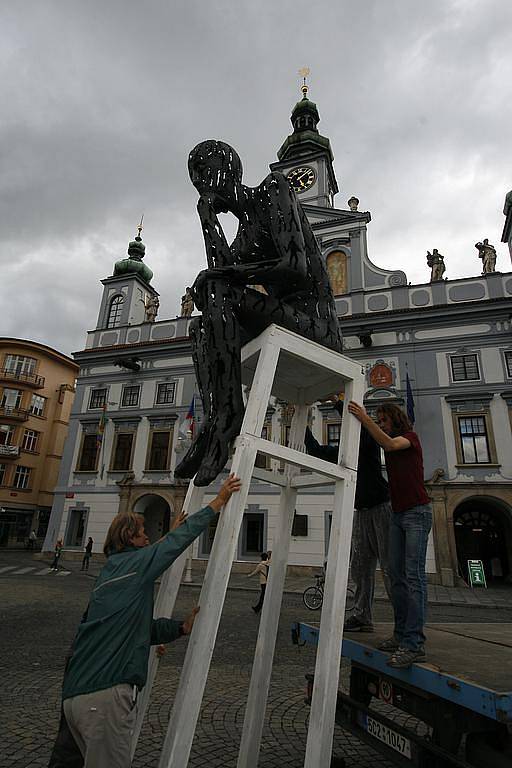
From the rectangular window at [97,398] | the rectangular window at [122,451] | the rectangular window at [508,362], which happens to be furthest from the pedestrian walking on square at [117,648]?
the rectangular window at [97,398]

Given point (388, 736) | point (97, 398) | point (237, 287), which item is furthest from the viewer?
Result: point (97, 398)

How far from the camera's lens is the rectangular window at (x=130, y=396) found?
2052cm

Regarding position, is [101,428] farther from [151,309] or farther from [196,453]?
[196,453]

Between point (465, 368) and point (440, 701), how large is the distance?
15955 mm

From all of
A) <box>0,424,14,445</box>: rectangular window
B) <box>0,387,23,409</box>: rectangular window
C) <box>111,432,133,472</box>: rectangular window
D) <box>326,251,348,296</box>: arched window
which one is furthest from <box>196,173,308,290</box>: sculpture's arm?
<box>0,387,23,409</box>: rectangular window

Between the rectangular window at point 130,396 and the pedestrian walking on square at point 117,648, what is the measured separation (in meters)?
19.2

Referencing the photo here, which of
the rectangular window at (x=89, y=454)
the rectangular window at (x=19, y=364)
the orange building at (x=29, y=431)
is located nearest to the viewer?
the rectangular window at (x=89, y=454)

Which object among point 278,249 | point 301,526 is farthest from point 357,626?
point 301,526

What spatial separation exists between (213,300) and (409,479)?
1.49 metres

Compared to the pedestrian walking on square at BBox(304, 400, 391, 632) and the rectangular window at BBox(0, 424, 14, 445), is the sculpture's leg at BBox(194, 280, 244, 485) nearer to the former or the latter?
the pedestrian walking on square at BBox(304, 400, 391, 632)

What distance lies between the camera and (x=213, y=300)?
99.5 inches

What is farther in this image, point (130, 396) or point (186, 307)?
point (186, 307)

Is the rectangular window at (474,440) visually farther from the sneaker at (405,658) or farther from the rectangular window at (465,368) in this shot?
the sneaker at (405,658)

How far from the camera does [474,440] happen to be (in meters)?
15.6
